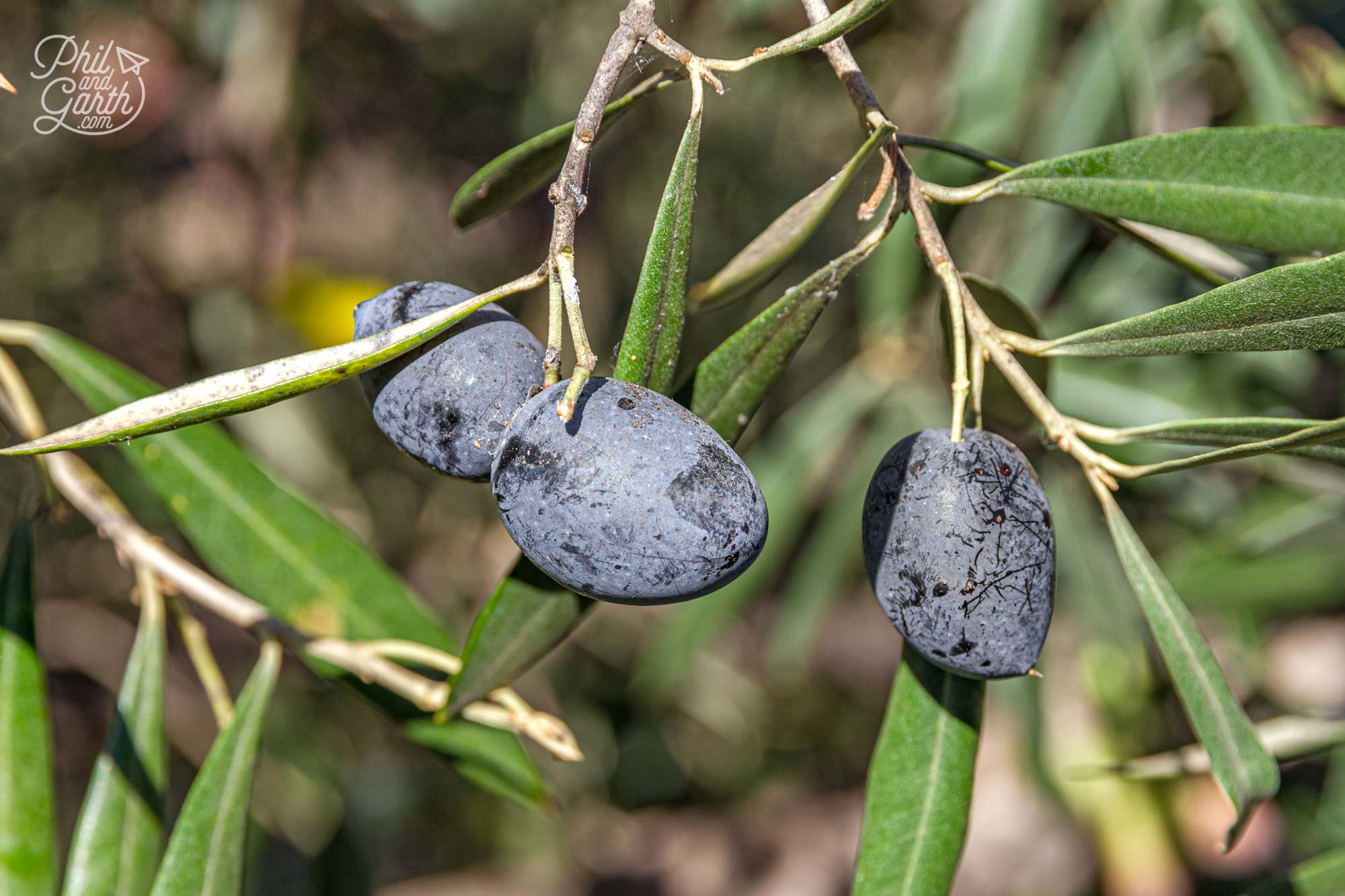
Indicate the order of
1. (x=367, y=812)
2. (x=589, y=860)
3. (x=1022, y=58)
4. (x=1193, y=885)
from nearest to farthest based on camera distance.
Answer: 1. (x=1022, y=58)
2. (x=1193, y=885)
3. (x=367, y=812)
4. (x=589, y=860)

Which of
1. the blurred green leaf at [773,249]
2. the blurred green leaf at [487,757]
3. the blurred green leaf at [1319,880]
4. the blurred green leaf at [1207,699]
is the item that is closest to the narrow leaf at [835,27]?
the blurred green leaf at [773,249]

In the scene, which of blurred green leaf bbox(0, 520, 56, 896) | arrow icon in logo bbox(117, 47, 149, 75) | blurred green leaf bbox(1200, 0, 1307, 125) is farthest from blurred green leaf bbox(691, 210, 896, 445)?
arrow icon in logo bbox(117, 47, 149, 75)

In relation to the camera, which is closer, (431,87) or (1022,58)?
(1022,58)

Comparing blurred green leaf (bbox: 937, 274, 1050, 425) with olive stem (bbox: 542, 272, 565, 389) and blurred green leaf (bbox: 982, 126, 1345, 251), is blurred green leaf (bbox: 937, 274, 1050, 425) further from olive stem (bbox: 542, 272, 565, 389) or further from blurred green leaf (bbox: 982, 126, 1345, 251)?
olive stem (bbox: 542, 272, 565, 389)

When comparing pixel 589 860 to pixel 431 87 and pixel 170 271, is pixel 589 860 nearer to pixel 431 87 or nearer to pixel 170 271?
pixel 170 271

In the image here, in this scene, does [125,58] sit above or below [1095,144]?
below

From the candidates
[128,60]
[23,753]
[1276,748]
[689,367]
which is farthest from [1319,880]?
[128,60]

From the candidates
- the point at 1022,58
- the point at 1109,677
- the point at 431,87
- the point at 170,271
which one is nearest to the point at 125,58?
the point at 170,271

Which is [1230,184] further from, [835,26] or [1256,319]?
[835,26]
